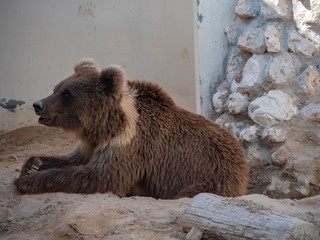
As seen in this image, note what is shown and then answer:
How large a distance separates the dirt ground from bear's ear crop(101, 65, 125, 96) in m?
1.00

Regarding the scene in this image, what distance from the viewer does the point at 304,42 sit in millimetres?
5383

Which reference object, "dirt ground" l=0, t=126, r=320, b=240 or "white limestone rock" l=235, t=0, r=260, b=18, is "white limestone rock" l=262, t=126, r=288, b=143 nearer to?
"white limestone rock" l=235, t=0, r=260, b=18

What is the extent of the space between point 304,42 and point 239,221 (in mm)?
3085

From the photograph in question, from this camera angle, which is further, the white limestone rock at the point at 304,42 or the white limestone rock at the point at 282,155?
the white limestone rock at the point at 282,155

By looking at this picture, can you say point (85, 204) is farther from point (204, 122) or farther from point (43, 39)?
point (43, 39)

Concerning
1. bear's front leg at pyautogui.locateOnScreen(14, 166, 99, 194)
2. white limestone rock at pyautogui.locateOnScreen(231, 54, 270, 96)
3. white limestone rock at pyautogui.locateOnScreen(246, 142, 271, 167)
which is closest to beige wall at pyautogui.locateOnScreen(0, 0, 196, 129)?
white limestone rock at pyautogui.locateOnScreen(231, 54, 270, 96)

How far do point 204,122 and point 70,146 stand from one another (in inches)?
114

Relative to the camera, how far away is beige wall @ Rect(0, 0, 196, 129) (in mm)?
8102

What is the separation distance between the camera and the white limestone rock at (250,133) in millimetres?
5621

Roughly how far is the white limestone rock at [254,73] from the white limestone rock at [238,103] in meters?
0.08

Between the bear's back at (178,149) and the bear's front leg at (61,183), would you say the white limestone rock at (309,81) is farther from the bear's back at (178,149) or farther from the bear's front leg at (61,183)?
the bear's front leg at (61,183)

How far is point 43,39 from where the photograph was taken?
26.9 feet

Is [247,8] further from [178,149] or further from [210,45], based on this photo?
[178,149]

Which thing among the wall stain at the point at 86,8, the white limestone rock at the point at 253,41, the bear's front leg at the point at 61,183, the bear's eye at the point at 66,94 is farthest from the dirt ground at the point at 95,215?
the wall stain at the point at 86,8
